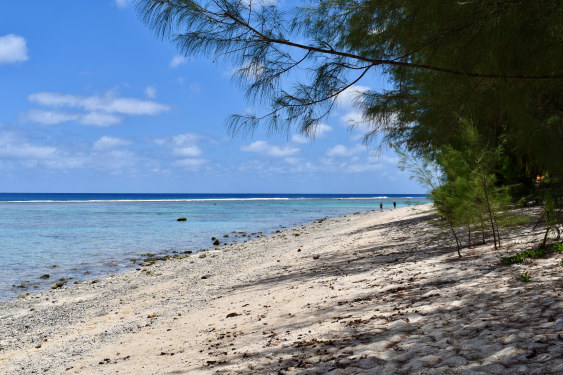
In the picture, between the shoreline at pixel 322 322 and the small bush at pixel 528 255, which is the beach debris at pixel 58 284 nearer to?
the shoreline at pixel 322 322

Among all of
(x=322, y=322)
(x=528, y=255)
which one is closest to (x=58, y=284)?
(x=322, y=322)

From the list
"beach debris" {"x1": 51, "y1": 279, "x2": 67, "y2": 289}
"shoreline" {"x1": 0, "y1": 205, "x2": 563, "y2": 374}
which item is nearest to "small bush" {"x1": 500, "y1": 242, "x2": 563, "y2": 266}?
"shoreline" {"x1": 0, "y1": 205, "x2": 563, "y2": 374}

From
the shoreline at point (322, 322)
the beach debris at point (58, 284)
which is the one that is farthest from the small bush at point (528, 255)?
the beach debris at point (58, 284)

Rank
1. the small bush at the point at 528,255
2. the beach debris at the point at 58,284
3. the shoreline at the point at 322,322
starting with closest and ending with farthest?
the shoreline at the point at 322,322 → the small bush at the point at 528,255 → the beach debris at the point at 58,284

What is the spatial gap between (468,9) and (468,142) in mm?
3346

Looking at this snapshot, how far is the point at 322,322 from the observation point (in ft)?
15.0

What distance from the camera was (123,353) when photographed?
480cm

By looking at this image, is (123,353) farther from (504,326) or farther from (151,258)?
(151,258)

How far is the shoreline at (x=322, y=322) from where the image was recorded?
3379mm

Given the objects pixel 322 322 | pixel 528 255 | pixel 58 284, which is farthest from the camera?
pixel 58 284

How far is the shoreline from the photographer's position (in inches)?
133

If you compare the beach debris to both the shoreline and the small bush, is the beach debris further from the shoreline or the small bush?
the small bush

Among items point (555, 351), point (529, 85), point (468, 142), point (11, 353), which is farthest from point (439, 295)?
point (11, 353)

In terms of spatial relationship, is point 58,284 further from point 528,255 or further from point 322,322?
point 528,255
